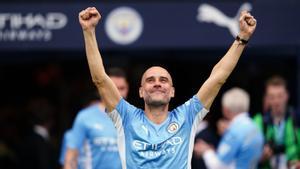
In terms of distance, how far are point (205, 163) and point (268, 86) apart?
1.07 metres

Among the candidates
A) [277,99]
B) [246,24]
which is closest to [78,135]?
[277,99]

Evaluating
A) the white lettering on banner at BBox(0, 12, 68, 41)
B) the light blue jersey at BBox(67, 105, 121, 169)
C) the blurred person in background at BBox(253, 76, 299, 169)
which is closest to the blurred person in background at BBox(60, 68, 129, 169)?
the light blue jersey at BBox(67, 105, 121, 169)

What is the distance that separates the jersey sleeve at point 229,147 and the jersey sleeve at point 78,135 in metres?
1.34

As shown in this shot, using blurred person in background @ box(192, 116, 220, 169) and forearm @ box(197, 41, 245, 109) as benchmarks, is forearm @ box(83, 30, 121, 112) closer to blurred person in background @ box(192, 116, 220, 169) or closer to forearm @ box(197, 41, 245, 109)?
forearm @ box(197, 41, 245, 109)

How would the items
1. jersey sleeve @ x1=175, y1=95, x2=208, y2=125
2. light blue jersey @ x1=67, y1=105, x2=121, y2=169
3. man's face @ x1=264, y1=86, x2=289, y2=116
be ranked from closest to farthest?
jersey sleeve @ x1=175, y1=95, x2=208, y2=125
light blue jersey @ x1=67, y1=105, x2=121, y2=169
man's face @ x1=264, y1=86, x2=289, y2=116

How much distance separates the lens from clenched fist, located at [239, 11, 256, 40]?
26.4ft

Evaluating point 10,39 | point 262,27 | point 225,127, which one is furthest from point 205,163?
point 10,39

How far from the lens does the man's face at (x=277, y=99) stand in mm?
10922

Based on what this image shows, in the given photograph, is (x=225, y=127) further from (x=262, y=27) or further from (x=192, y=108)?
(x=192, y=108)

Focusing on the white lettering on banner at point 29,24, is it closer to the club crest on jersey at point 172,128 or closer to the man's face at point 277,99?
the man's face at point 277,99

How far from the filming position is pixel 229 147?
10.8 metres

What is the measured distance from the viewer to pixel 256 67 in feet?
43.1

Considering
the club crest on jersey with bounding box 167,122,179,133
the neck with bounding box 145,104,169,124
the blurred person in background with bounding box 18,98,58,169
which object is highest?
the neck with bounding box 145,104,169,124

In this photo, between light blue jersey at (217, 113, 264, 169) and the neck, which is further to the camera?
light blue jersey at (217, 113, 264, 169)
